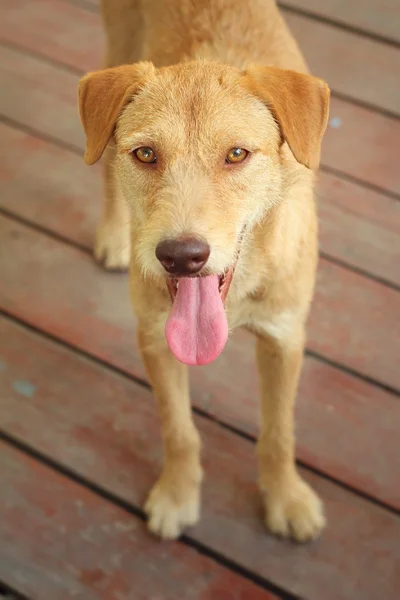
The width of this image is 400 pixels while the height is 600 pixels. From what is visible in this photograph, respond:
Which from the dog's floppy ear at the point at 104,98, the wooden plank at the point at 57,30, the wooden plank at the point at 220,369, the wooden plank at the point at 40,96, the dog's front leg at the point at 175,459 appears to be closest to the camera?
the dog's floppy ear at the point at 104,98

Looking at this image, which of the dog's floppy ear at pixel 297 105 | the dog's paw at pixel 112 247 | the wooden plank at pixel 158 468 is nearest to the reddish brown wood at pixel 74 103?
the dog's paw at pixel 112 247

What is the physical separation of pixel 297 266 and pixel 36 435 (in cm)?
105

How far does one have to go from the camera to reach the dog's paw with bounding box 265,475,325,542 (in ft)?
6.47

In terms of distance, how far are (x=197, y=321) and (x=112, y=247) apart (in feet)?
3.44

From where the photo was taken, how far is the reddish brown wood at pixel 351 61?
3039 millimetres

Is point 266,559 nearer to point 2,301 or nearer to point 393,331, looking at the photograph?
point 393,331

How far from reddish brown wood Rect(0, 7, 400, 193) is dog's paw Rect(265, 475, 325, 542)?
4.38ft

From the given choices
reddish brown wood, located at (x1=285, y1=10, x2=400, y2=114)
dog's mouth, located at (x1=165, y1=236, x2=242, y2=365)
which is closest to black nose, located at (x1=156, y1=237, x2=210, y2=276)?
dog's mouth, located at (x1=165, y1=236, x2=242, y2=365)

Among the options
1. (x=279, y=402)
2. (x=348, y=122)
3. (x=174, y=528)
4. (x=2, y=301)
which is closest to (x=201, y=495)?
(x=174, y=528)

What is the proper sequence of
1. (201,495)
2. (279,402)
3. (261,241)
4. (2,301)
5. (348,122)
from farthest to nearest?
(348,122), (2,301), (201,495), (279,402), (261,241)

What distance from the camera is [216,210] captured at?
1424mm

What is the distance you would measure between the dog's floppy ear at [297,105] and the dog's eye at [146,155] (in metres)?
0.27

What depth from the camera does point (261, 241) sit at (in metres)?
1.64

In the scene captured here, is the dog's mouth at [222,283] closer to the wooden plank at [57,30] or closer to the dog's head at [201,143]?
the dog's head at [201,143]
